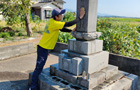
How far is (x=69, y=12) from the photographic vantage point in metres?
25.1

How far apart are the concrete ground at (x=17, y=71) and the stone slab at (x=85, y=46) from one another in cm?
186

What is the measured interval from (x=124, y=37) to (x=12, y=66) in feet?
16.8

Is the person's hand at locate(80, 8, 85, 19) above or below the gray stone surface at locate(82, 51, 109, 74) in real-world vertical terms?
above

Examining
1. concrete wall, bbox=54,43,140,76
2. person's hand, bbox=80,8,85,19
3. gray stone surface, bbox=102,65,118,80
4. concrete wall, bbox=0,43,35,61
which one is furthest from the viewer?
concrete wall, bbox=0,43,35,61

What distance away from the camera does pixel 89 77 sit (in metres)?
→ 2.97

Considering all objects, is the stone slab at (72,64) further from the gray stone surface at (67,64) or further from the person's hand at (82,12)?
the person's hand at (82,12)

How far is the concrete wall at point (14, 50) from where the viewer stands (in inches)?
239

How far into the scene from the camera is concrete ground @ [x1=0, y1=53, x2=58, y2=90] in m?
3.95

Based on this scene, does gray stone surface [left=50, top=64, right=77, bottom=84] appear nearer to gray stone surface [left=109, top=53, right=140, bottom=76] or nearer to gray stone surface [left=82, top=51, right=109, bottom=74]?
gray stone surface [left=82, top=51, right=109, bottom=74]

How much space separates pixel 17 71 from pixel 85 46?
3172 mm

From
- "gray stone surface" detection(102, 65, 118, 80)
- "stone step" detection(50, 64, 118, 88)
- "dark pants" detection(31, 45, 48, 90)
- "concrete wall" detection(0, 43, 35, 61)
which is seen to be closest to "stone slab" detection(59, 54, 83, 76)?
"stone step" detection(50, 64, 118, 88)

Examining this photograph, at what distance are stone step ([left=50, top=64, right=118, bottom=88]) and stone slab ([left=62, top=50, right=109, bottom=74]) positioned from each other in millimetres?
119

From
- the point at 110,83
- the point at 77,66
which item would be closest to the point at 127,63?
the point at 110,83

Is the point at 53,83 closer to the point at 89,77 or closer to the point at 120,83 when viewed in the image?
the point at 89,77
